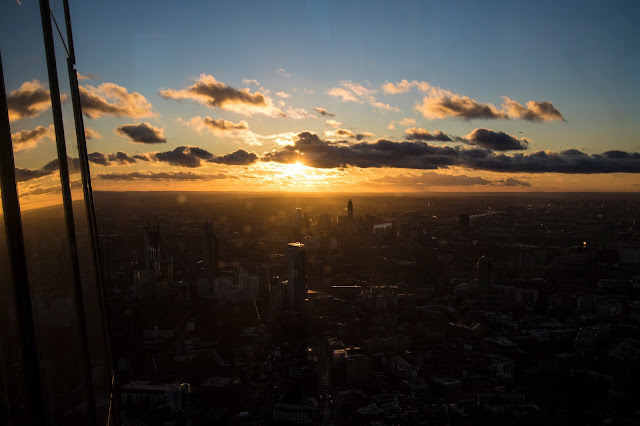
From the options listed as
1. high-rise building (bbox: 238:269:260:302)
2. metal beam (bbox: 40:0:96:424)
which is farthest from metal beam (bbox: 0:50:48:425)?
high-rise building (bbox: 238:269:260:302)

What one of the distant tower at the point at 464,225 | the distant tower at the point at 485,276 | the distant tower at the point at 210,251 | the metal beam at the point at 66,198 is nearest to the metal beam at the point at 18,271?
the metal beam at the point at 66,198

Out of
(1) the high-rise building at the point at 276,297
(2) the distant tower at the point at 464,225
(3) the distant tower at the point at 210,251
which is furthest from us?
(2) the distant tower at the point at 464,225

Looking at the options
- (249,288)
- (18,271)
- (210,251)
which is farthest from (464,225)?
(18,271)

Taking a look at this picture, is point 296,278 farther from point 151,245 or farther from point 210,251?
point 210,251

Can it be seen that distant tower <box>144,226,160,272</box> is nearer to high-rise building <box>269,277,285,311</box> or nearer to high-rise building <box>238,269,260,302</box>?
high-rise building <box>238,269,260,302</box>

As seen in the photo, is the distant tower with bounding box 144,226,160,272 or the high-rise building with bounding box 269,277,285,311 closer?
the high-rise building with bounding box 269,277,285,311

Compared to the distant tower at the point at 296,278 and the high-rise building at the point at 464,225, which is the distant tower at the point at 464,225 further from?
the distant tower at the point at 296,278

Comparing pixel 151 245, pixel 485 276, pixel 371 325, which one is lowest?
pixel 371 325

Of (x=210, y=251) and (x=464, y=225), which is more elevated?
(x=210, y=251)

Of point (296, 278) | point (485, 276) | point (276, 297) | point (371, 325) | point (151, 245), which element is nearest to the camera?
point (371, 325)
